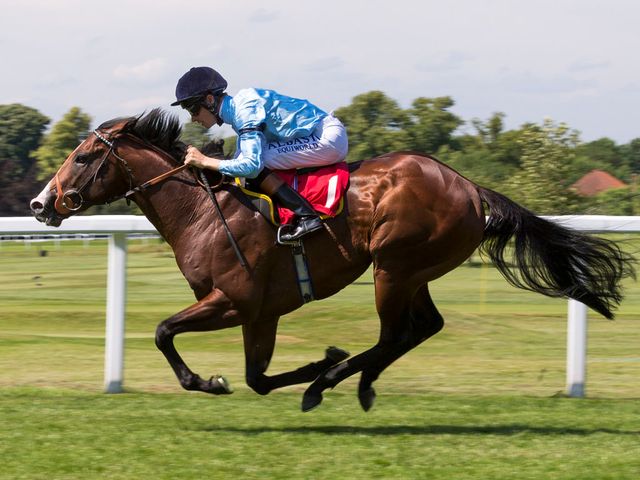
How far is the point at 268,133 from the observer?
18.3 ft

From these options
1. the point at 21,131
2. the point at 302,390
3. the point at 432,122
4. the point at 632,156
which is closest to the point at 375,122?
the point at 432,122

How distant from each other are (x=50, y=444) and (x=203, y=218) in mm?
1440

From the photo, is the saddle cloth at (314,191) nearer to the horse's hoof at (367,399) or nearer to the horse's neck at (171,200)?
the horse's neck at (171,200)

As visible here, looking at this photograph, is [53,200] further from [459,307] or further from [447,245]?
[459,307]

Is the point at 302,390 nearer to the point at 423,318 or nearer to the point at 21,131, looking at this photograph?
the point at 423,318

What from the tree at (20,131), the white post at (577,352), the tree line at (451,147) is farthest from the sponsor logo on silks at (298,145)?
the tree at (20,131)

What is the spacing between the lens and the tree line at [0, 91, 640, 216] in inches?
1385

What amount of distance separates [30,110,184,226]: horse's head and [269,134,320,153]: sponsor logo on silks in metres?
0.71

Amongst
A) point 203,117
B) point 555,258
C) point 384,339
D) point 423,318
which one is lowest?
point 384,339

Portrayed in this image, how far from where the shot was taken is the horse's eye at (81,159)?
571 centimetres

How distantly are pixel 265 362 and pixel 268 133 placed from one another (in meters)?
1.28

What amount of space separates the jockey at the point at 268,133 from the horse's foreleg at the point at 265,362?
0.66 metres

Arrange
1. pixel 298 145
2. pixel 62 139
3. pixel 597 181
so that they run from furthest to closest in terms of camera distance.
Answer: pixel 62 139 → pixel 597 181 → pixel 298 145

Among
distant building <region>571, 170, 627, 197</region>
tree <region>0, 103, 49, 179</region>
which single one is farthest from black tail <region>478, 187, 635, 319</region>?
tree <region>0, 103, 49, 179</region>
